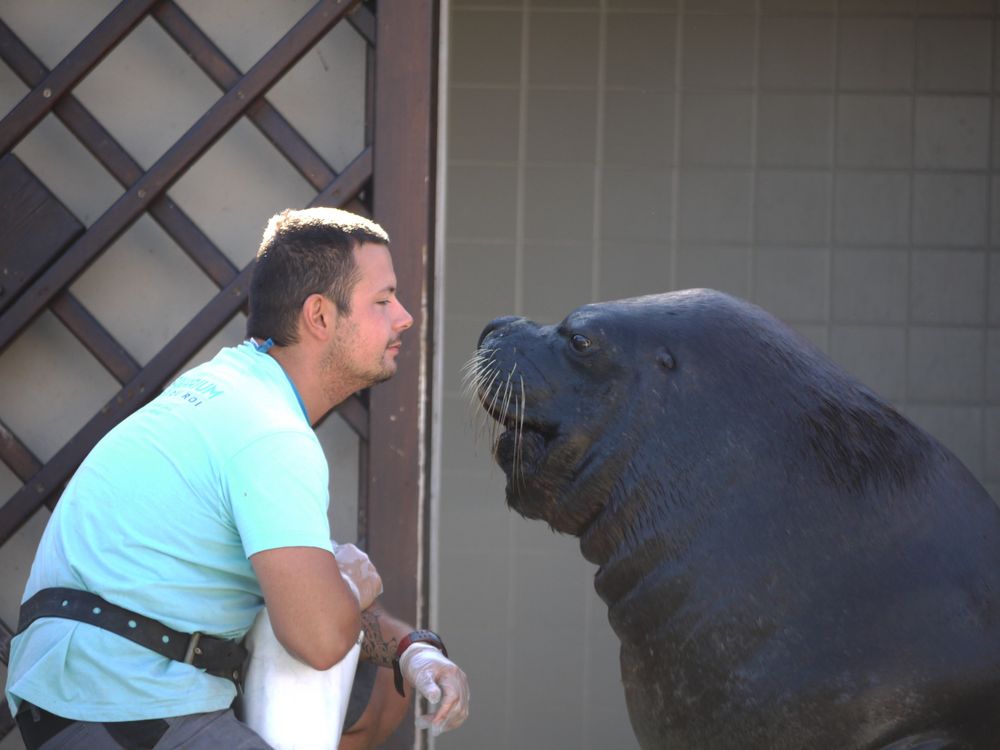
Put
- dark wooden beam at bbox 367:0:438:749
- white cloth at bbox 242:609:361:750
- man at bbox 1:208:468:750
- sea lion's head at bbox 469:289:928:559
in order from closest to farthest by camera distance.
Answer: sea lion's head at bbox 469:289:928:559 → man at bbox 1:208:468:750 → white cloth at bbox 242:609:361:750 → dark wooden beam at bbox 367:0:438:749

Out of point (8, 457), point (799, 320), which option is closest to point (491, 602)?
point (799, 320)

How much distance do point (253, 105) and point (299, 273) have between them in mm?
1048

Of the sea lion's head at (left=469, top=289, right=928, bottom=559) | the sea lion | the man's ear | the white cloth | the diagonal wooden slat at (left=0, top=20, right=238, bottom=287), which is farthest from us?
the diagonal wooden slat at (left=0, top=20, right=238, bottom=287)

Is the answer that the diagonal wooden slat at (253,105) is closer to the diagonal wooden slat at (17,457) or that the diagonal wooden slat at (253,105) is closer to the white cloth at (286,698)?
the diagonal wooden slat at (17,457)

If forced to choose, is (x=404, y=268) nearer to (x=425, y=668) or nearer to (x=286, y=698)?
(x=425, y=668)

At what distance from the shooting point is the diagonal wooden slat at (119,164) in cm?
349

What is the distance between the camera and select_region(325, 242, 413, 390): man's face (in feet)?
8.45

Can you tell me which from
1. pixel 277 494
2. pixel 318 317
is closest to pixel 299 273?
pixel 318 317

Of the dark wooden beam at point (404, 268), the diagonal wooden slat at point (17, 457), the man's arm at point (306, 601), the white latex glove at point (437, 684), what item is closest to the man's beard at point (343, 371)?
the man's arm at point (306, 601)

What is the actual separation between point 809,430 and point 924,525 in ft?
0.74

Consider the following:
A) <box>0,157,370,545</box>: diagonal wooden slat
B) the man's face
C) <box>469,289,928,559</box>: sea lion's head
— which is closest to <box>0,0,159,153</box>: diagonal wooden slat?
<box>0,157,370,545</box>: diagonal wooden slat

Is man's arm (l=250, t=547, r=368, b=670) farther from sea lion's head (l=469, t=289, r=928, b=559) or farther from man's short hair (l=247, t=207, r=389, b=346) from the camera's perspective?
man's short hair (l=247, t=207, r=389, b=346)

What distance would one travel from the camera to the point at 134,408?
11.5 feet

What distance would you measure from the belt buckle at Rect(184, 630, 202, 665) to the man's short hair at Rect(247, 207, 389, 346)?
56 centimetres
